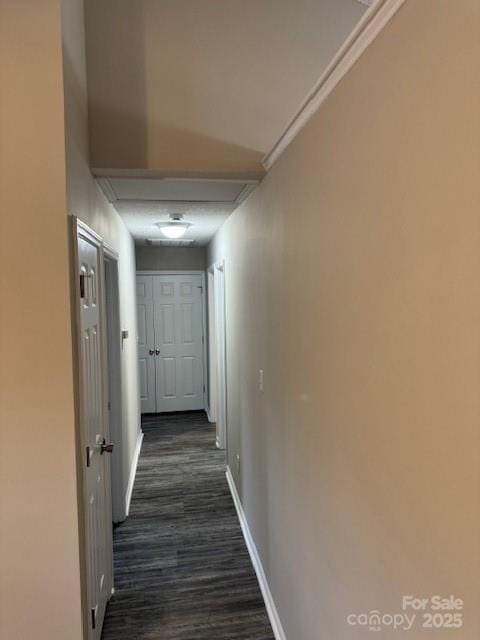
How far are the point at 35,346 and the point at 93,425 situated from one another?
2.05 feet

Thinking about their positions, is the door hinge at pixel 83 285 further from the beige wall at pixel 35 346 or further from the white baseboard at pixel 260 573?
the white baseboard at pixel 260 573

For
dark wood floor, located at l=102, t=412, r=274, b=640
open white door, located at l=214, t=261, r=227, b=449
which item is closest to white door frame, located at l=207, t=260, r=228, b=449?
open white door, located at l=214, t=261, r=227, b=449

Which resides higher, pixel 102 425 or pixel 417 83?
pixel 417 83

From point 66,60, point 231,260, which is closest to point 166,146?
point 66,60

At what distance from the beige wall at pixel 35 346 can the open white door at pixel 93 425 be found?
0.10 m

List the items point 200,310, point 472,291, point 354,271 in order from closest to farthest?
1. point 472,291
2. point 354,271
3. point 200,310

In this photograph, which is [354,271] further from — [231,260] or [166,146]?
[231,260]

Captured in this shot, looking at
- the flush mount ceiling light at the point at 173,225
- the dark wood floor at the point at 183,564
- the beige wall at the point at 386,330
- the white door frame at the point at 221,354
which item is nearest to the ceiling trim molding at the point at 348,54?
the beige wall at the point at 386,330

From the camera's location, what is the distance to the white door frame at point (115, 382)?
3309mm

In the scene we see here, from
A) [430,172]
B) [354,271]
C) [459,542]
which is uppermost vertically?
[430,172]

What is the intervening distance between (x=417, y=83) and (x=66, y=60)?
1.47m

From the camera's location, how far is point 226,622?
7.75 feet

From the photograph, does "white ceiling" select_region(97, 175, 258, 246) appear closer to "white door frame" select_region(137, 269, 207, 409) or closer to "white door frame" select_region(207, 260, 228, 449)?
"white door frame" select_region(207, 260, 228, 449)

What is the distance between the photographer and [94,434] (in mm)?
2182
